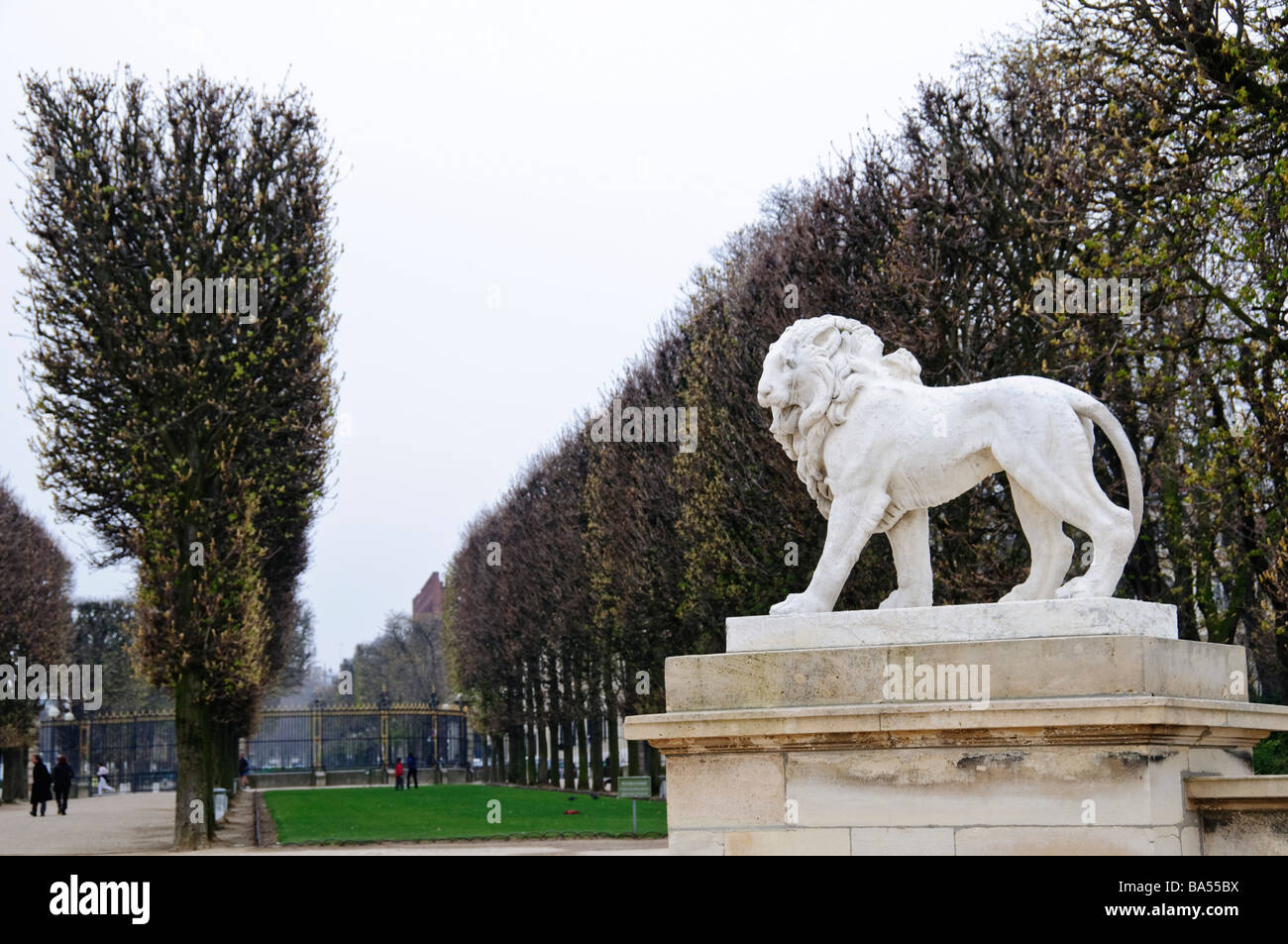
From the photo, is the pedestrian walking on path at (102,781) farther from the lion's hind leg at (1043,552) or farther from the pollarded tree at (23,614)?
the lion's hind leg at (1043,552)

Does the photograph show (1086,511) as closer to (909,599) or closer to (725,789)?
(909,599)

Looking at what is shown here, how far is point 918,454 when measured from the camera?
8938 millimetres

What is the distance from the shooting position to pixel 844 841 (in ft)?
27.3

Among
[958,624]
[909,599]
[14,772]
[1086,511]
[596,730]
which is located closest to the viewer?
[958,624]

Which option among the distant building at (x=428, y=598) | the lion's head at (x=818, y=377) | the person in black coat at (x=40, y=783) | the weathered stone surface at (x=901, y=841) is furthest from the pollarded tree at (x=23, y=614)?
the distant building at (x=428, y=598)

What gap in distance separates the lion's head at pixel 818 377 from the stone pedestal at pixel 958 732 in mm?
1212

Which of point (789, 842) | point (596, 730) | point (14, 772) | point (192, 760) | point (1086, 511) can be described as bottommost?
point (14, 772)

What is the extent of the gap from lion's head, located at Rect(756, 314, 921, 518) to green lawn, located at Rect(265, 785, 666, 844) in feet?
53.5

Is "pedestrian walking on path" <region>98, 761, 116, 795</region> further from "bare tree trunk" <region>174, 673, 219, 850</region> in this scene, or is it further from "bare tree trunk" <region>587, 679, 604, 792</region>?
"bare tree trunk" <region>174, 673, 219, 850</region>

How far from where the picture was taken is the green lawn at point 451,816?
2595 centimetres

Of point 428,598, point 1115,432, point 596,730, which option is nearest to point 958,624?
point 1115,432

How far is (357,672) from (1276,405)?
92.4 metres

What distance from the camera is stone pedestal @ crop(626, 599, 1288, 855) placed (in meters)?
7.77

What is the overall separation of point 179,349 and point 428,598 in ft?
377
